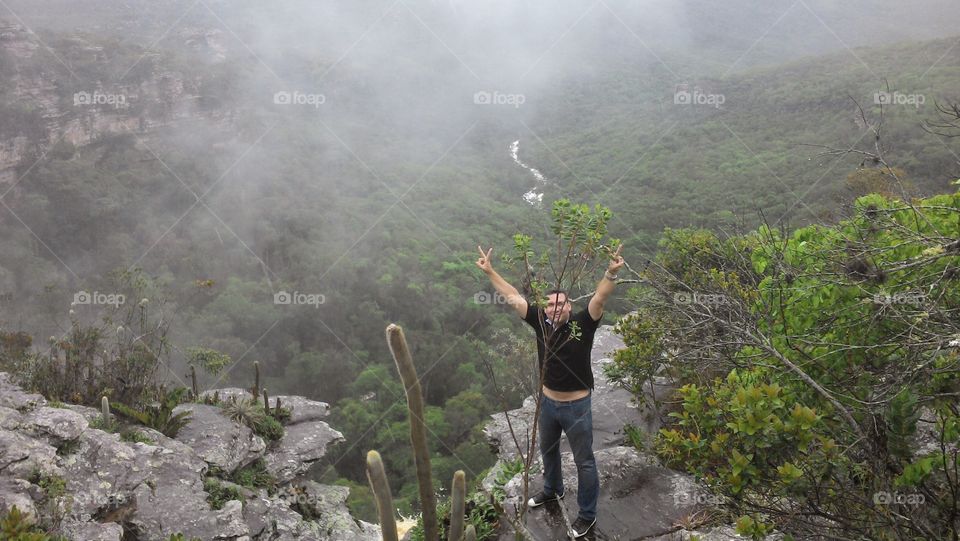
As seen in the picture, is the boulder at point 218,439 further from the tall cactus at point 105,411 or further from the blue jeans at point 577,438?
the blue jeans at point 577,438

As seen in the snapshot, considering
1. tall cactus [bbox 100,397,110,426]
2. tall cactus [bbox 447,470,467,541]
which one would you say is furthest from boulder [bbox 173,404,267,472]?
tall cactus [bbox 447,470,467,541]

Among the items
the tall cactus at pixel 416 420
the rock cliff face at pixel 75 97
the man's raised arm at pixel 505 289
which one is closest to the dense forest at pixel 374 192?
the rock cliff face at pixel 75 97

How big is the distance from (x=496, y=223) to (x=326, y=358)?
14.7 m

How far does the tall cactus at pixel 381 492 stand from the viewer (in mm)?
3047

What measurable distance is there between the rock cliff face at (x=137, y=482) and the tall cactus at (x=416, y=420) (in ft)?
16.0

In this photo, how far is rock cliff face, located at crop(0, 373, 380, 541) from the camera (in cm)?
646

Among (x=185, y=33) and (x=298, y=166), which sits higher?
(x=185, y=33)

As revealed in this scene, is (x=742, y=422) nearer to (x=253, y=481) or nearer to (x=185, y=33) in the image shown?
(x=253, y=481)

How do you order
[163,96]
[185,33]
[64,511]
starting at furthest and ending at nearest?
[185,33] < [163,96] < [64,511]

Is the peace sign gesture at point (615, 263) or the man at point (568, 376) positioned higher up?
the peace sign gesture at point (615, 263)

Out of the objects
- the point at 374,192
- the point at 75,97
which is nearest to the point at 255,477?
the point at 374,192

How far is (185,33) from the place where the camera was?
65.6 metres

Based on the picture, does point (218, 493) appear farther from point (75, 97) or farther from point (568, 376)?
point (75, 97)

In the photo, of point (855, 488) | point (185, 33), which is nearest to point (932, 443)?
point (855, 488)
